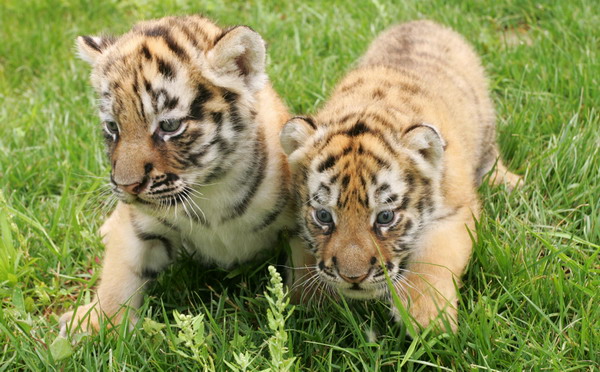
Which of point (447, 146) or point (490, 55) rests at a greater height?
point (447, 146)

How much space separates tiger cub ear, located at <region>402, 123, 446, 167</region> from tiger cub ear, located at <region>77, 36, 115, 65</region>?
1.59 m

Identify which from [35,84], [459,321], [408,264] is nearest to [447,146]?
[408,264]

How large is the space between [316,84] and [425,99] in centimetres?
142

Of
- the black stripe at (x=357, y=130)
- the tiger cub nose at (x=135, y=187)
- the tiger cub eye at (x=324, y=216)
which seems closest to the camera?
the tiger cub nose at (x=135, y=187)

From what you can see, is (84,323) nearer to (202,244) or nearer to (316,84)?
(202,244)

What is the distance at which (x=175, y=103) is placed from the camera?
3301 mm

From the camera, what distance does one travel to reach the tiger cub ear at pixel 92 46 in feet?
12.0

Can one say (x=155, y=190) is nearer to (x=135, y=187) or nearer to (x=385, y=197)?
(x=135, y=187)

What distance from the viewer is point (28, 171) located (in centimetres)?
498

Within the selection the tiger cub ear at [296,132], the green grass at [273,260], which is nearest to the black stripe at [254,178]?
the tiger cub ear at [296,132]

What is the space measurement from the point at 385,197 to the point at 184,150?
0.96 metres

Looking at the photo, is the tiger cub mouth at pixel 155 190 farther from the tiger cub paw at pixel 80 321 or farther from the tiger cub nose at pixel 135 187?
the tiger cub paw at pixel 80 321

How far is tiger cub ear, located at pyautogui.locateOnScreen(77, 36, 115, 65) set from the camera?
3.67 metres

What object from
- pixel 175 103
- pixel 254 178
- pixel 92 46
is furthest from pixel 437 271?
pixel 92 46
